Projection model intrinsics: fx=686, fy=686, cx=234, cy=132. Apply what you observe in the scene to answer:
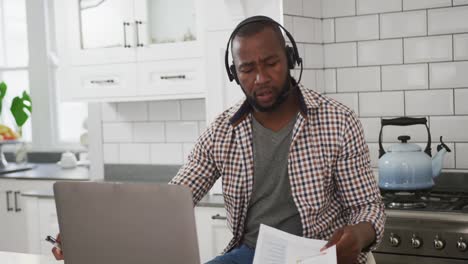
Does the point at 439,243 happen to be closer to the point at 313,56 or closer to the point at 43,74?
the point at 313,56

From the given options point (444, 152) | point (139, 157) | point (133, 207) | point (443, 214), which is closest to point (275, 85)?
point (133, 207)

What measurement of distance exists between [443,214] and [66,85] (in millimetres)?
2004

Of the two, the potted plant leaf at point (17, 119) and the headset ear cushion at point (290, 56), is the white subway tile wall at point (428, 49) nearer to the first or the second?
the headset ear cushion at point (290, 56)

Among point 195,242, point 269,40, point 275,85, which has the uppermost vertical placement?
point 269,40

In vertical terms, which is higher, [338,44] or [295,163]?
[338,44]

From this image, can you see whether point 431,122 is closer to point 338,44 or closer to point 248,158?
point 338,44

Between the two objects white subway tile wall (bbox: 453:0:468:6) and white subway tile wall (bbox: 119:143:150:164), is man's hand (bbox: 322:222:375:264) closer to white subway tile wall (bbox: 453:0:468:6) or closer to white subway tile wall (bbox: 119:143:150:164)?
white subway tile wall (bbox: 453:0:468:6)

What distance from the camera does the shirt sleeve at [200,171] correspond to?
1.96 meters

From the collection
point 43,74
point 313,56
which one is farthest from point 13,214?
point 313,56

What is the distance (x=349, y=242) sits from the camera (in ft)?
5.39

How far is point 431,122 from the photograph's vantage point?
2971 mm

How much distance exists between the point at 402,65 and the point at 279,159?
130 centimetres

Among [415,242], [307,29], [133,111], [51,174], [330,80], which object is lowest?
[415,242]

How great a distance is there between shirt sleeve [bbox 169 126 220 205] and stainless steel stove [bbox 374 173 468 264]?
0.84 meters
